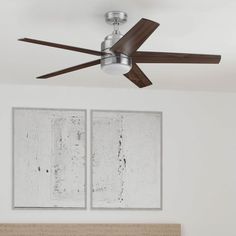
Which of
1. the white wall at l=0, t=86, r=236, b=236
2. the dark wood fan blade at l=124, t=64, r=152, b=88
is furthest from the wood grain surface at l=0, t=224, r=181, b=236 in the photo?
the dark wood fan blade at l=124, t=64, r=152, b=88

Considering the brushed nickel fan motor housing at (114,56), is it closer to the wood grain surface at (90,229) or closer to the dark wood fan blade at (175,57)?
the dark wood fan blade at (175,57)

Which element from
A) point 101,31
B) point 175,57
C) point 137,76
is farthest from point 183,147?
point 175,57

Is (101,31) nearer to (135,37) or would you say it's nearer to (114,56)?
(114,56)

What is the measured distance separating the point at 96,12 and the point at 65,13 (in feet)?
0.59

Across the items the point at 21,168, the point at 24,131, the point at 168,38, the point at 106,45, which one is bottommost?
the point at 21,168

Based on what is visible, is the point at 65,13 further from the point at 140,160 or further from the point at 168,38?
the point at 140,160

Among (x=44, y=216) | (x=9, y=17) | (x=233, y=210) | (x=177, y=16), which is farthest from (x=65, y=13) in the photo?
(x=233, y=210)

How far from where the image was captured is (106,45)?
2.34 m

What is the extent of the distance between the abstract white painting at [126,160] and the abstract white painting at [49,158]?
17cm

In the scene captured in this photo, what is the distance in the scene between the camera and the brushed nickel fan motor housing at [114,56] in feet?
7.67

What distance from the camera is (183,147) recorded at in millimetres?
4832

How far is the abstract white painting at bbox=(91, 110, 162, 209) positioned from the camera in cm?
468

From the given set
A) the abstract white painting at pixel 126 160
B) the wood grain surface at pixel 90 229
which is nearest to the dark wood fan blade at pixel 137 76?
the abstract white painting at pixel 126 160

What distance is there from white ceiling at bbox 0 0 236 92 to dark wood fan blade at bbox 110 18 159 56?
0.25m
